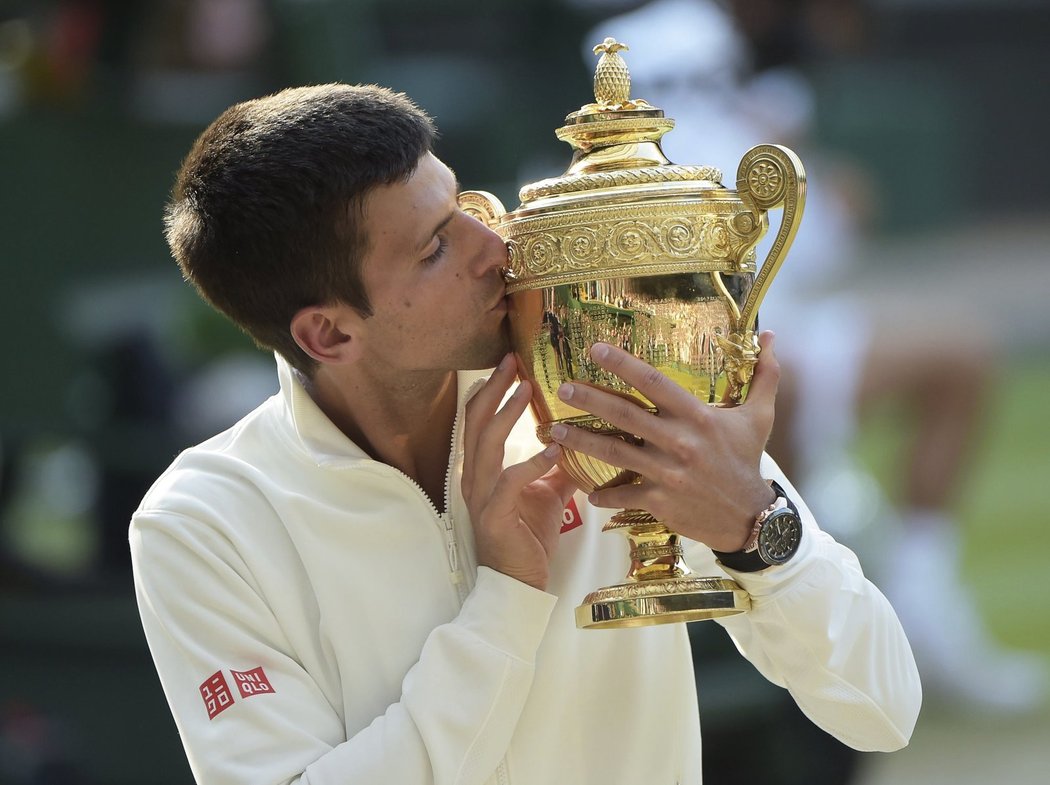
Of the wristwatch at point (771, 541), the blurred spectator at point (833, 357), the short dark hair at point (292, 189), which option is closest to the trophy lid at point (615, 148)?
the short dark hair at point (292, 189)

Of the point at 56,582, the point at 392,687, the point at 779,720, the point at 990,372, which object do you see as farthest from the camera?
the point at 990,372

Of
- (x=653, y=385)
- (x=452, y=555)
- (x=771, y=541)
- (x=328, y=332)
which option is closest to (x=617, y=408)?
(x=653, y=385)

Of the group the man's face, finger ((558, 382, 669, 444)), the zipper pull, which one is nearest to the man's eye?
the man's face

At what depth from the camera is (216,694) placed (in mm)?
2234

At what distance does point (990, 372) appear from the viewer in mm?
7316

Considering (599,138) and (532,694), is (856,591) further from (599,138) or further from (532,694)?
(599,138)

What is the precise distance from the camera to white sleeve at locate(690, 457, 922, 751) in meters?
2.18

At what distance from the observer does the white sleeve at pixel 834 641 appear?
7.14 ft

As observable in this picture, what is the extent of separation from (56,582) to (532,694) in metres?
4.12

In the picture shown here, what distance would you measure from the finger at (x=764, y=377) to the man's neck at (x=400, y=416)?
1.50ft

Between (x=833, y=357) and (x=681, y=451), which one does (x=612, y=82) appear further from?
(x=833, y=357)

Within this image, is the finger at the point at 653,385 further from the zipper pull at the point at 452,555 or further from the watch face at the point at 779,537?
the zipper pull at the point at 452,555

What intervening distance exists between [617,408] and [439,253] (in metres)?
0.34

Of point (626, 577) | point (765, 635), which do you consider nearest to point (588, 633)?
point (626, 577)
